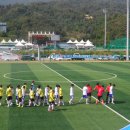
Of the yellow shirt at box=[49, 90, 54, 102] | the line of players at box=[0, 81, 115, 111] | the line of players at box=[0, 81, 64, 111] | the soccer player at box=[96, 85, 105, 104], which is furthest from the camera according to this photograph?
the soccer player at box=[96, 85, 105, 104]

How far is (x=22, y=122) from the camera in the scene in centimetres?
2200

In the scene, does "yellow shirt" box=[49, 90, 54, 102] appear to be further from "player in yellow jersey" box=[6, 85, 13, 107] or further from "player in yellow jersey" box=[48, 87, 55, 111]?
"player in yellow jersey" box=[6, 85, 13, 107]

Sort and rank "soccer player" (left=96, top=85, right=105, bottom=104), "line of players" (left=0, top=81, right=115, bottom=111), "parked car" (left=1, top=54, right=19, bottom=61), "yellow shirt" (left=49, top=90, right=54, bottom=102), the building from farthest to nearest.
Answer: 1. the building
2. "parked car" (left=1, top=54, right=19, bottom=61)
3. "soccer player" (left=96, top=85, right=105, bottom=104)
4. "line of players" (left=0, top=81, right=115, bottom=111)
5. "yellow shirt" (left=49, top=90, right=54, bottom=102)

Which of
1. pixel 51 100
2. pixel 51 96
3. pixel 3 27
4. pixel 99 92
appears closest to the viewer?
pixel 51 96

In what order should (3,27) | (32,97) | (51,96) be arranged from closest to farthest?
(51,96) → (32,97) → (3,27)

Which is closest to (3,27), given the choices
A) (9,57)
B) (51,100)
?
(9,57)

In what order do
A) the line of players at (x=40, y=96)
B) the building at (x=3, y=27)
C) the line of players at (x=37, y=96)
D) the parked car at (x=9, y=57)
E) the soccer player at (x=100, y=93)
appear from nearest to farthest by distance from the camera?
the line of players at (x=40, y=96), the line of players at (x=37, y=96), the soccer player at (x=100, y=93), the parked car at (x=9, y=57), the building at (x=3, y=27)

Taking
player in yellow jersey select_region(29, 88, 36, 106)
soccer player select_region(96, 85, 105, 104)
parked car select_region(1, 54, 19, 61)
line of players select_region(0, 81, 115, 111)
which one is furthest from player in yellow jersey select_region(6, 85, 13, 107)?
parked car select_region(1, 54, 19, 61)

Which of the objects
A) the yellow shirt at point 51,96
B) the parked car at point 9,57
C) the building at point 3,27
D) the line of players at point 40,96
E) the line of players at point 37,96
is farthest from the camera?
the building at point 3,27

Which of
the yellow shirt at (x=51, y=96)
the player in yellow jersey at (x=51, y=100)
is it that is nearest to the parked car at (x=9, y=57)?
the player in yellow jersey at (x=51, y=100)

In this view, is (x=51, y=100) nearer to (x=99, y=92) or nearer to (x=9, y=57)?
(x=99, y=92)

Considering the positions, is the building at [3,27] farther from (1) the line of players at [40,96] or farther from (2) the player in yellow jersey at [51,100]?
(2) the player in yellow jersey at [51,100]

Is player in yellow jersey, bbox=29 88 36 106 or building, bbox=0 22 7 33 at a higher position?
building, bbox=0 22 7 33

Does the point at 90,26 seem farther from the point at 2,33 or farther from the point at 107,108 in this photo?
the point at 107,108
